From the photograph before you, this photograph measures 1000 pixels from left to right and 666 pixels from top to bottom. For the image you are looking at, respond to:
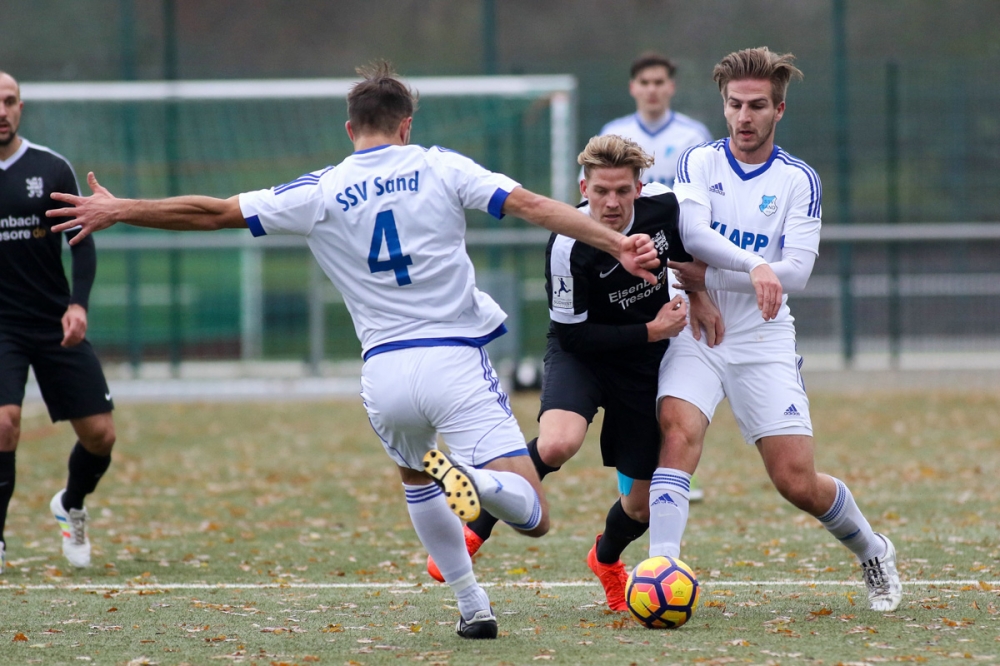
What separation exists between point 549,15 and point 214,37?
22.1 feet

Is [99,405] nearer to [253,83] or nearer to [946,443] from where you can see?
[946,443]

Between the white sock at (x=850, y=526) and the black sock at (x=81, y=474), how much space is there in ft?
12.3

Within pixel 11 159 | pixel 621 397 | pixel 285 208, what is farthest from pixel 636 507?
pixel 11 159

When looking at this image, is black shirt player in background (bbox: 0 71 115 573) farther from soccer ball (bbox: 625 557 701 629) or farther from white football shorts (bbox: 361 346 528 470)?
soccer ball (bbox: 625 557 701 629)

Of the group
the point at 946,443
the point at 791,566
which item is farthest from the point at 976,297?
the point at 791,566

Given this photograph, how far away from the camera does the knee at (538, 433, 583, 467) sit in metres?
5.38

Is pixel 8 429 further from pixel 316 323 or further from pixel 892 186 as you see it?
pixel 892 186

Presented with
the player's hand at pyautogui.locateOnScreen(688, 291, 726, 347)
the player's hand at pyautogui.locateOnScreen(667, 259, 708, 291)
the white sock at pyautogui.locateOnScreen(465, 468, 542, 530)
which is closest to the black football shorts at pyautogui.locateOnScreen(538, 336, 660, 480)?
the player's hand at pyautogui.locateOnScreen(688, 291, 726, 347)

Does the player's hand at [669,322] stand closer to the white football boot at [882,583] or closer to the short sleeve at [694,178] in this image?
the short sleeve at [694,178]

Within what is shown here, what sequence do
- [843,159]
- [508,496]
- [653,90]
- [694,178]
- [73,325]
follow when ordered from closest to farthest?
[508,496] → [694,178] → [73,325] → [653,90] → [843,159]

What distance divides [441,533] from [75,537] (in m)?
2.87

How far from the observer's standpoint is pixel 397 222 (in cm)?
466

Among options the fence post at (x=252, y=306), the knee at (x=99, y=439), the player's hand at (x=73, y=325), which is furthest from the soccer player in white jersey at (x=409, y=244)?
the fence post at (x=252, y=306)

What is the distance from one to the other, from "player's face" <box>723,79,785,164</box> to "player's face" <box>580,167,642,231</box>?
1.64 ft
